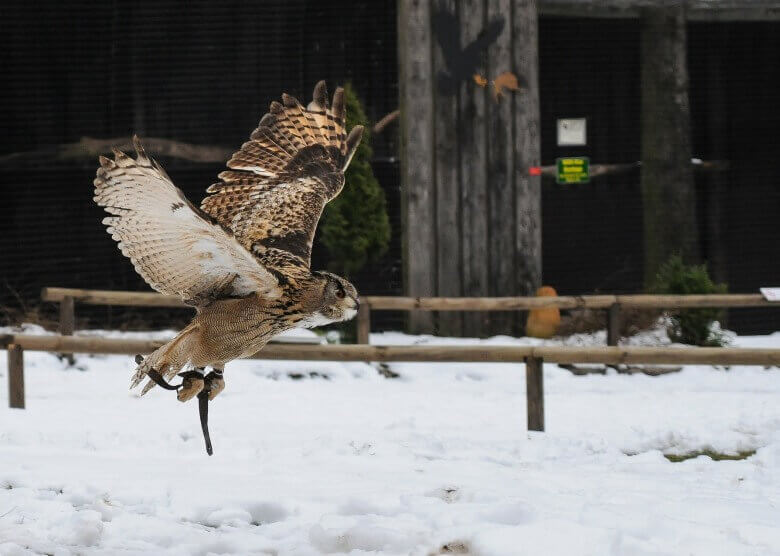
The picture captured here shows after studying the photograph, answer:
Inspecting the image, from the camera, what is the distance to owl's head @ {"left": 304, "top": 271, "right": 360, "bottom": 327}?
4.52 m

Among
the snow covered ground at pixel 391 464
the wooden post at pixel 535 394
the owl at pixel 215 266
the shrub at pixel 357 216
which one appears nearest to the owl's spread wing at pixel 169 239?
the owl at pixel 215 266

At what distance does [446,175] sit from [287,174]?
5.07 metres

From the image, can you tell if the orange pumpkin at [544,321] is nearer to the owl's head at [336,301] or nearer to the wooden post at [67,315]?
the wooden post at [67,315]

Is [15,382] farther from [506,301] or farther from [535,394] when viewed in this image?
[506,301]

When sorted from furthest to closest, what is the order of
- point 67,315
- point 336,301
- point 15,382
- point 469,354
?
point 67,315 < point 15,382 < point 469,354 < point 336,301

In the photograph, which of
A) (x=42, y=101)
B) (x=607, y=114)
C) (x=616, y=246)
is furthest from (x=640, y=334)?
(x=42, y=101)

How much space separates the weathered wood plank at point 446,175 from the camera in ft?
35.6

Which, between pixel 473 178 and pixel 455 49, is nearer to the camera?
pixel 455 49

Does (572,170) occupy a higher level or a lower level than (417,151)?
lower

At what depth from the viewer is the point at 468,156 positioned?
11008 millimetres

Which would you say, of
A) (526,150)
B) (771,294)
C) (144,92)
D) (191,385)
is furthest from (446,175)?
(191,385)

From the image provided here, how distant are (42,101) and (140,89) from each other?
854 millimetres

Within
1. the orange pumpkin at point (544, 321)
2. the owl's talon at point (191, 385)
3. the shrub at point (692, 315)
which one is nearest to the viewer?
the owl's talon at point (191, 385)

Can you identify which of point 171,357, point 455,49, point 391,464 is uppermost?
point 455,49
